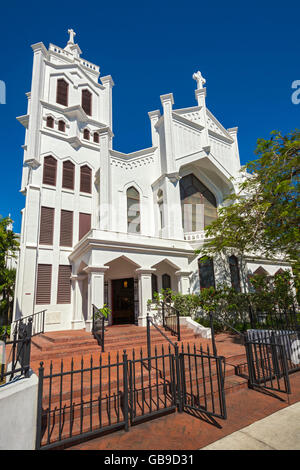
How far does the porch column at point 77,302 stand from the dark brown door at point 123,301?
1.82m

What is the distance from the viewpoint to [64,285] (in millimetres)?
14844

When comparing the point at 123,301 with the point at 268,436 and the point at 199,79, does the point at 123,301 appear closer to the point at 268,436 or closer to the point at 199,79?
the point at 268,436

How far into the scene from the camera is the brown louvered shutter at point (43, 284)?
46.1ft

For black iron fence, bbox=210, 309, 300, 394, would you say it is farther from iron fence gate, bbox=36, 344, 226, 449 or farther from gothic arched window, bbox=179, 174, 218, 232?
gothic arched window, bbox=179, 174, 218, 232

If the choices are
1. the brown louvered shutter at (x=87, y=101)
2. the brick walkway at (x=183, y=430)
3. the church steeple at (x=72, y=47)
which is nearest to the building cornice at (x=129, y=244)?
the brick walkway at (x=183, y=430)

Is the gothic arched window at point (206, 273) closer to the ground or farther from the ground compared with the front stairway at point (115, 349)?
farther from the ground

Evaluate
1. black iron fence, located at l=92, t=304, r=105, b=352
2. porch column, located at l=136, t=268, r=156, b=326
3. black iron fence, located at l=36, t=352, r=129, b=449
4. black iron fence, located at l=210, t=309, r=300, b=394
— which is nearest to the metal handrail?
black iron fence, located at l=92, t=304, r=105, b=352

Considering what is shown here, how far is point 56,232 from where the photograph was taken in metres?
15.5

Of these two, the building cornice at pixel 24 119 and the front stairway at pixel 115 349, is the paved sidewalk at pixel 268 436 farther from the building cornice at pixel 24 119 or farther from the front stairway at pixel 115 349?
the building cornice at pixel 24 119

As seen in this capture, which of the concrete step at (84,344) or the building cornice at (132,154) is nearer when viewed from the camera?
the concrete step at (84,344)

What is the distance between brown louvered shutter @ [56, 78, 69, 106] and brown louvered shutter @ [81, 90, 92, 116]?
4.37 ft

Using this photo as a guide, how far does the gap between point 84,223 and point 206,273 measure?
27.4 feet

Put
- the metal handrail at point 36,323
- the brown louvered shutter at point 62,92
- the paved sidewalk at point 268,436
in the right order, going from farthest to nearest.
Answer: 1. the brown louvered shutter at point 62,92
2. the metal handrail at point 36,323
3. the paved sidewalk at point 268,436

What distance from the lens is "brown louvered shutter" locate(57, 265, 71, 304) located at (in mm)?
14562
